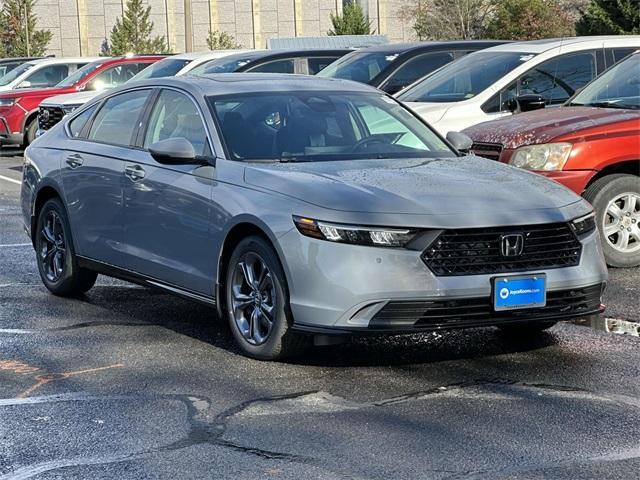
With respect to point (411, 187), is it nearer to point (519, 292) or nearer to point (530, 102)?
point (519, 292)

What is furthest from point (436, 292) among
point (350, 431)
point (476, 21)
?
point (476, 21)

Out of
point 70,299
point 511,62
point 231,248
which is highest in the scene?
point 511,62

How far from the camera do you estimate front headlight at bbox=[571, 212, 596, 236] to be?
7.05 meters

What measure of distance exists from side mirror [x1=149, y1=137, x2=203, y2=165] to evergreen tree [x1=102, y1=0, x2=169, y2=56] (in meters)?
53.4

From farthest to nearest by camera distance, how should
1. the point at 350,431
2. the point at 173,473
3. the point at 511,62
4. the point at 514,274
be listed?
1. the point at 511,62
2. the point at 514,274
3. the point at 350,431
4. the point at 173,473

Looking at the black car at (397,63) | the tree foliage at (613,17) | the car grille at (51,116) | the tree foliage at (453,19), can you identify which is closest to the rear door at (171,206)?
the black car at (397,63)

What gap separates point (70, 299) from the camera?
9359 millimetres

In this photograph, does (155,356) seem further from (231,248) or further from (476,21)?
(476,21)

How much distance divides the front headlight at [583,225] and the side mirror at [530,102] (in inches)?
188

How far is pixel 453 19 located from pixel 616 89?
3957cm

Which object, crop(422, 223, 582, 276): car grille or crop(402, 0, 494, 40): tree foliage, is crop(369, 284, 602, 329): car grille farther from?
crop(402, 0, 494, 40): tree foliage

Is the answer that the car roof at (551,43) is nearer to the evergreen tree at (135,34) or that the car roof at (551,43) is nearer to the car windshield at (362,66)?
the car windshield at (362,66)

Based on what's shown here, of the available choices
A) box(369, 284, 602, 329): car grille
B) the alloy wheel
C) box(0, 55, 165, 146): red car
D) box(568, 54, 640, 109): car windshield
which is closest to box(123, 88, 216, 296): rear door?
box(369, 284, 602, 329): car grille

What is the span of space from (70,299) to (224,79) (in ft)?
6.72
